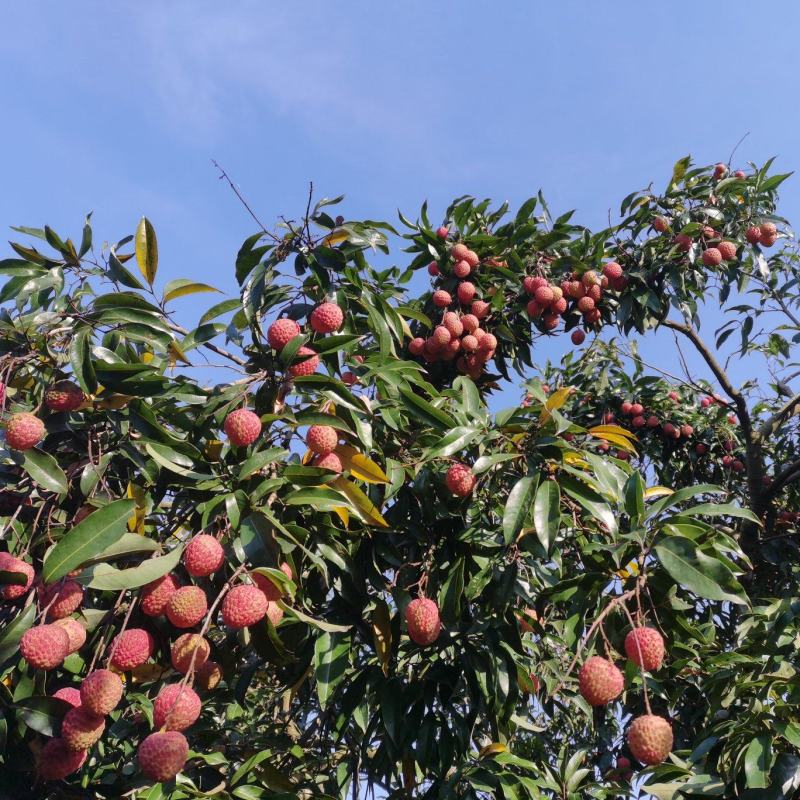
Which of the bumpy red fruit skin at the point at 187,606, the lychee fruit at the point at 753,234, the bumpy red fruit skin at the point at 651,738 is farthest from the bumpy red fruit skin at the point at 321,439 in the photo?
the lychee fruit at the point at 753,234

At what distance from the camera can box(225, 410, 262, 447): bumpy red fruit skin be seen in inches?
64.6

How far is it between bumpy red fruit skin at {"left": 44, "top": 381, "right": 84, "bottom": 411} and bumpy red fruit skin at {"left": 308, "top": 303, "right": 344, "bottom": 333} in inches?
24.4

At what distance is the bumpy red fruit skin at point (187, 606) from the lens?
143cm

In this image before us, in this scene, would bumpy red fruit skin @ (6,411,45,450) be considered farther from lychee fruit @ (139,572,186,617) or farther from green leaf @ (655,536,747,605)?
green leaf @ (655,536,747,605)

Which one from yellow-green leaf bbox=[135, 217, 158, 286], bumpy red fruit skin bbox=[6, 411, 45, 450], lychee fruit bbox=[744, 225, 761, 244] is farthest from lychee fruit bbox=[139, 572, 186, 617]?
lychee fruit bbox=[744, 225, 761, 244]

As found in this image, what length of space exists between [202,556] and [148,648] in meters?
0.25

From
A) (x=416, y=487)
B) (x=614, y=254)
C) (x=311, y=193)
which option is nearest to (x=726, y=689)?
(x=416, y=487)

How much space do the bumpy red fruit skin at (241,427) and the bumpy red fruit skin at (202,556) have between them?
0.84 feet

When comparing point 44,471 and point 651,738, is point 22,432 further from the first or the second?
point 651,738

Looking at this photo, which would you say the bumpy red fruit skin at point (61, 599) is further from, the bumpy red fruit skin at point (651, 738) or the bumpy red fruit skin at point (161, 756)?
the bumpy red fruit skin at point (651, 738)

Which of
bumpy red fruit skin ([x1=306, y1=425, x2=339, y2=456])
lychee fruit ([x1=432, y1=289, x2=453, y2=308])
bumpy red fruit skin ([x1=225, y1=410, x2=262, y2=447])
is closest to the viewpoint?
bumpy red fruit skin ([x1=225, y1=410, x2=262, y2=447])

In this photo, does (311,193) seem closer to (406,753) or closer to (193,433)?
(193,433)

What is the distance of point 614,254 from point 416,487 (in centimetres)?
224

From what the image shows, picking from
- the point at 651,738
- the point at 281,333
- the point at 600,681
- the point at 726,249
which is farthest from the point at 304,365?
the point at 726,249
